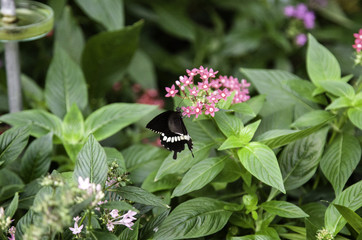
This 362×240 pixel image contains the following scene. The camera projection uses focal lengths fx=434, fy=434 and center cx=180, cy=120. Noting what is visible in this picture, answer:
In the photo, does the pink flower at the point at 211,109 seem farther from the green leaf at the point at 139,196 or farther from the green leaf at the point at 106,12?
the green leaf at the point at 106,12

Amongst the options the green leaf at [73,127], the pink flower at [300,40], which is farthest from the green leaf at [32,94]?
the pink flower at [300,40]

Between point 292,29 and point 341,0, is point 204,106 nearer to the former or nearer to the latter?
point 292,29

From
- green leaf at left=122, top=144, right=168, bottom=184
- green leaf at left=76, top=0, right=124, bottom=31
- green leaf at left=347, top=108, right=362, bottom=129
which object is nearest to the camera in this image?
green leaf at left=347, top=108, right=362, bottom=129

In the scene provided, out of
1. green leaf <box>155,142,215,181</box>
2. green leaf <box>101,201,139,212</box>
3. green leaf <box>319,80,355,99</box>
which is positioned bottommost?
green leaf <box>155,142,215,181</box>

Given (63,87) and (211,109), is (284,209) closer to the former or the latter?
(211,109)

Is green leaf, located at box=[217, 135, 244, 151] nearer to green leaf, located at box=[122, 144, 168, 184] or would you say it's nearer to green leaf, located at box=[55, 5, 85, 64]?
green leaf, located at box=[122, 144, 168, 184]

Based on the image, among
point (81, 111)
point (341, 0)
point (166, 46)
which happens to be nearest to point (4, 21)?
point (81, 111)

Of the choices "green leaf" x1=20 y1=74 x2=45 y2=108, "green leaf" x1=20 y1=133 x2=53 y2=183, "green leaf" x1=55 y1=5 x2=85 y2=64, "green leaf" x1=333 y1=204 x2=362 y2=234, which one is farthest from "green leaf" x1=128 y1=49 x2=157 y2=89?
"green leaf" x1=333 y1=204 x2=362 y2=234
